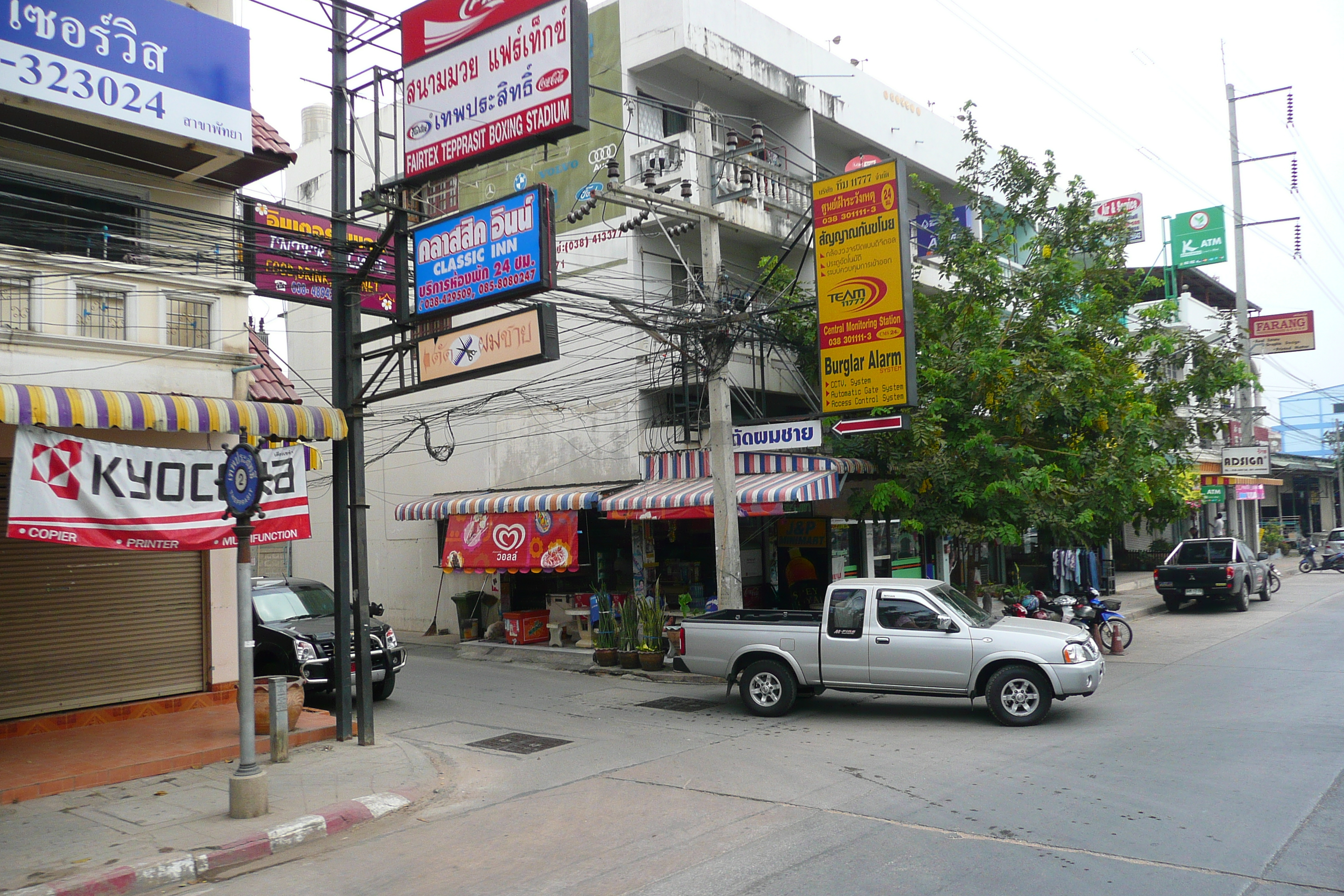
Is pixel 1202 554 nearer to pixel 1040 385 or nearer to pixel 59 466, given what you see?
pixel 1040 385

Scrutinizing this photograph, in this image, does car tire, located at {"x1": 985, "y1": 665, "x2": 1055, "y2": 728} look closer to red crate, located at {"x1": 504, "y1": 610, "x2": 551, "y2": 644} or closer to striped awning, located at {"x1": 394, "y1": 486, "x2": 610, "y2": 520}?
striped awning, located at {"x1": 394, "y1": 486, "x2": 610, "y2": 520}

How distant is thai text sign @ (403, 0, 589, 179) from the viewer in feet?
30.4

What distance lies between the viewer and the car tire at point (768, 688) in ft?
40.7

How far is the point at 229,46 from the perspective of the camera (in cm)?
1086

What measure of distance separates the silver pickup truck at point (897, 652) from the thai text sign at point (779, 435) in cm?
332

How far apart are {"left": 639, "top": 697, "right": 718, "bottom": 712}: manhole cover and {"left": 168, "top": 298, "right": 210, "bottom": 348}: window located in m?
7.47

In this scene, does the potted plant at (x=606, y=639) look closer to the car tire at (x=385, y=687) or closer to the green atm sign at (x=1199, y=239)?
the car tire at (x=385, y=687)

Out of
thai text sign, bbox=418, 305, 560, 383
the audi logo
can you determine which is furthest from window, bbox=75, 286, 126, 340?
the audi logo

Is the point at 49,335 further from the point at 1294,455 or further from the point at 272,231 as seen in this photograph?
the point at 1294,455

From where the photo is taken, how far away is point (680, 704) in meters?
13.9

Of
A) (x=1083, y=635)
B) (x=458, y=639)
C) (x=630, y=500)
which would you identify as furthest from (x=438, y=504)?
(x=1083, y=635)

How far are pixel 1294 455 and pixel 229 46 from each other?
190ft

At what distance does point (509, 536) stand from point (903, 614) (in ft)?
31.6

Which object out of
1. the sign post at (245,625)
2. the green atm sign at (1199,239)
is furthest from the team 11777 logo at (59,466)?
the green atm sign at (1199,239)
